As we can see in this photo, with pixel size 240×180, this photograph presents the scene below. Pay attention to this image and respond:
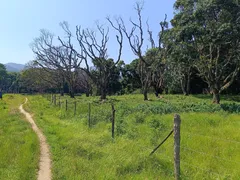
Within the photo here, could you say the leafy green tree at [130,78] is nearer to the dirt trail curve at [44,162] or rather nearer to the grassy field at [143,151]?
the grassy field at [143,151]

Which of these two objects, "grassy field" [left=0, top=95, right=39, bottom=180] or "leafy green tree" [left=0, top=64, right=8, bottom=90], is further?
"leafy green tree" [left=0, top=64, right=8, bottom=90]

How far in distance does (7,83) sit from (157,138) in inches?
4201

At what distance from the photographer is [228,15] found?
20.4m

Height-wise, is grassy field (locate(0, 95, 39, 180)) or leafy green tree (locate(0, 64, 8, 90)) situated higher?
leafy green tree (locate(0, 64, 8, 90))

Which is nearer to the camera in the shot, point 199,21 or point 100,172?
point 100,172

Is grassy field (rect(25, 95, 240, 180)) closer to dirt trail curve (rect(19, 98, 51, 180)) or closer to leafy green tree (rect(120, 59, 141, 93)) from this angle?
dirt trail curve (rect(19, 98, 51, 180))

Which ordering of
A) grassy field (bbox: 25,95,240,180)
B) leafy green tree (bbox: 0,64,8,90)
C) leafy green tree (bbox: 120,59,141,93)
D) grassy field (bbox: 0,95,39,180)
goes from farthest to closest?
leafy green tree (bbox: 0,64,8,90), leafy green tree (bbox: 120,59,141,93), grassy field (bbox: 0,95,39,180), grassy field (bbox: 25,95,240,180)

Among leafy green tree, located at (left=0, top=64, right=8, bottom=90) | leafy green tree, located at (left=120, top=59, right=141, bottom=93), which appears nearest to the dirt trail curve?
leafy green tree, located at (left=120, top=59, right=141, bottom=93)

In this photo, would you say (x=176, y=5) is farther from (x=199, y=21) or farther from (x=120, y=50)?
(x=199, y=21)

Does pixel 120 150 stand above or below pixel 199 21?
below

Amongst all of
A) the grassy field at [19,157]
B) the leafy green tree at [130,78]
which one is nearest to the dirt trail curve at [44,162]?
the grassy field at [19,157]

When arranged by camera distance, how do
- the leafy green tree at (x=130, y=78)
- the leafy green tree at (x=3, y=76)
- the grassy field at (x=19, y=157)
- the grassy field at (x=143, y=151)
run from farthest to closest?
1. the leafy green tree at (x=3, y=76)
2. the leafy green tree at (x=130, y=78)
3. the grassy field at (x=19, y=157)
4. the grassy field at (x=143, y=151)

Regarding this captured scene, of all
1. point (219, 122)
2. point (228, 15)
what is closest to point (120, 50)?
point (228, 15)

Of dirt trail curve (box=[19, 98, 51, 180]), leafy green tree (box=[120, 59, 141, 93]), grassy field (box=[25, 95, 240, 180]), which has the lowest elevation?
dirt trail curve (box=[19, 98, 51, 180])
